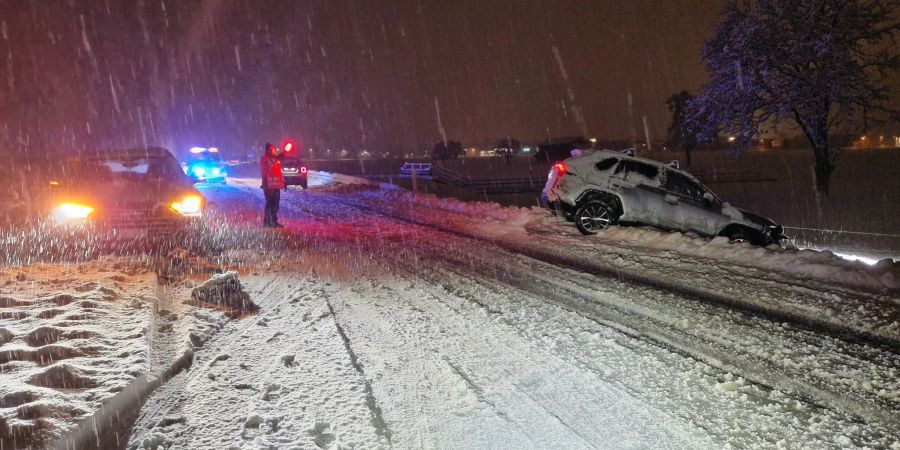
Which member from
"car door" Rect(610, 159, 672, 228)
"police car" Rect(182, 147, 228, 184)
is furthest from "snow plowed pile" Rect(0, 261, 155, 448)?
"police car" Rect(182, 147, 228, 184)

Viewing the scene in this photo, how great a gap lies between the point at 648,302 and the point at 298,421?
4.24m

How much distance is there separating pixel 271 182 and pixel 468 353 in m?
9.18

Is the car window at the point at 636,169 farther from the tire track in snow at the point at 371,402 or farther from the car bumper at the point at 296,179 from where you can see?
the car bumper at the point at 296,179

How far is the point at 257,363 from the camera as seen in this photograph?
4.70 metres

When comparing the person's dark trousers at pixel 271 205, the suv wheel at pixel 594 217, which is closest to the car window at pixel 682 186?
the suv wheel at pixel 594 217

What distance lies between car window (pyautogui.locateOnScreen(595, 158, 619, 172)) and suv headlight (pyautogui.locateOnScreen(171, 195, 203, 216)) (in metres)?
7.46

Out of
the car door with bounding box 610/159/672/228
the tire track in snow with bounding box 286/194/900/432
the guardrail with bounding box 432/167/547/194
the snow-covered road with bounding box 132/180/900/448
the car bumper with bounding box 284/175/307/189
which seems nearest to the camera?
the snow-covered road with bounding box 132/180/900/448

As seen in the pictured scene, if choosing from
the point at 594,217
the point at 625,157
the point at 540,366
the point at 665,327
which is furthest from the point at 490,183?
the point at 540,366

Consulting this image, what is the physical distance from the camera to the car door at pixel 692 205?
35.2 feet

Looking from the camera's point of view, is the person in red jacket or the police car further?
the police car

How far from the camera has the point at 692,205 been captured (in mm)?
10883

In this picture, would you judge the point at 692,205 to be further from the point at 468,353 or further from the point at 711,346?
the point at 468,353

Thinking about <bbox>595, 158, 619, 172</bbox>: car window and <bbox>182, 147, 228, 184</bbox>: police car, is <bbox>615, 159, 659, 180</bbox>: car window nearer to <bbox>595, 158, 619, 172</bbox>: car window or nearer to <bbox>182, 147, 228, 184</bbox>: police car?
<bbox>595, 158, 619, 172</bbox>: car window

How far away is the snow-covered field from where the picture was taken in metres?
3.53
